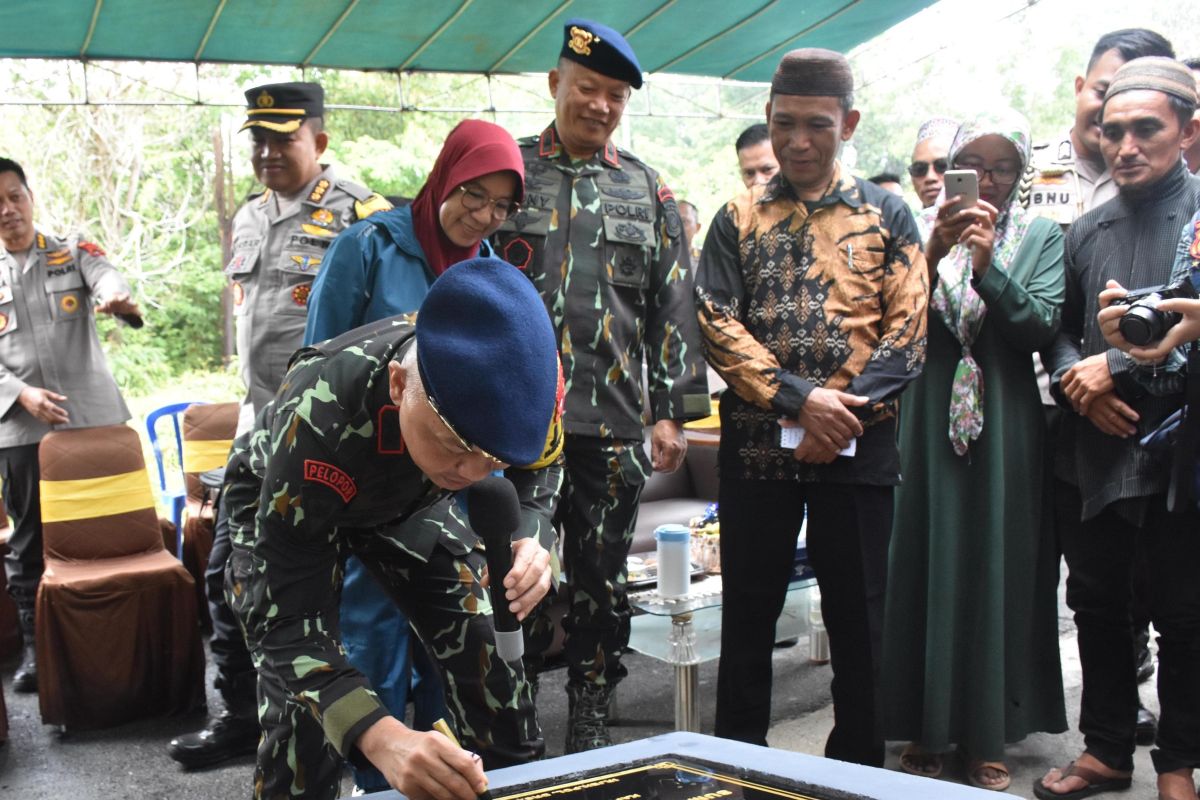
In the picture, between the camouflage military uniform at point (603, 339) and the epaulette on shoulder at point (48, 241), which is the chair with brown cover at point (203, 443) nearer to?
the epaulette on shoulder at point (48, 241)

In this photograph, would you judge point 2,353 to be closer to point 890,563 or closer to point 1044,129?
point 890,563

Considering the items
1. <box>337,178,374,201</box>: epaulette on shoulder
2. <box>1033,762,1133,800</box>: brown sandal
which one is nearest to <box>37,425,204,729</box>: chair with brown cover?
<box>337,178,374,201</box>: epaulette on shoulder

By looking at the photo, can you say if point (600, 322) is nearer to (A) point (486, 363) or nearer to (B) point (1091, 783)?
(A) point (486, 363)

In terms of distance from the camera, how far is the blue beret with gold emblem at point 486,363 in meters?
1.39

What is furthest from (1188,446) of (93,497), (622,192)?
(93,497)

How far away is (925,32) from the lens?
11.3m

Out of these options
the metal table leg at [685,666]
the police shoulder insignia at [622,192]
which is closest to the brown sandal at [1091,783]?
the metal table leg at [685,666]

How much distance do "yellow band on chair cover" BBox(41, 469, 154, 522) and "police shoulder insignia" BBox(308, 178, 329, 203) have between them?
129cm

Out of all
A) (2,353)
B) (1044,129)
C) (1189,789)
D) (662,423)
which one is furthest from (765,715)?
(1044,129)

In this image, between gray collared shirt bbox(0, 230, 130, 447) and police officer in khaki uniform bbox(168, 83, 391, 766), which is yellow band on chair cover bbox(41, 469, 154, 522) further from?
police officer in khaki uniform bbox(168, 83, 391, 766)

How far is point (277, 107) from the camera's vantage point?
3492 millimetres

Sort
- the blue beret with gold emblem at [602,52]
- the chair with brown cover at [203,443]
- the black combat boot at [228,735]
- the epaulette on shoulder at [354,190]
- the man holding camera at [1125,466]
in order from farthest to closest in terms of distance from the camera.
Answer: the chair with brown cover at [203,443] → the epaulette on shoulder at [354,190] → the black combat boot at [228,735] → the blue beret with gold emblem at [602,52] → the man holding camera at [1125,466]

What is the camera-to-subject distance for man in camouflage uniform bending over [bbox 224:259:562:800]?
4.65ft

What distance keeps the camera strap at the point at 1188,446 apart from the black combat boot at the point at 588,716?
151 cm
